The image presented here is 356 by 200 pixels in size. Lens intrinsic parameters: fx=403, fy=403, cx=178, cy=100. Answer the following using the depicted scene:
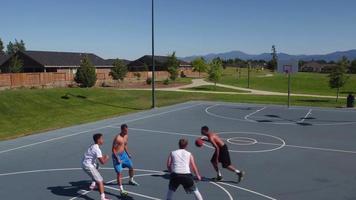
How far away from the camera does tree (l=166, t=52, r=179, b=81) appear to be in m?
63.2

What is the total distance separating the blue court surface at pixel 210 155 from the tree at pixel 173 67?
1369 inches

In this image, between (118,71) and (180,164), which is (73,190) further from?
(118,71)

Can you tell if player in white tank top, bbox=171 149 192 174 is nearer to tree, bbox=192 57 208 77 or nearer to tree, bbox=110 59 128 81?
tree, bbox=110 59 128 81

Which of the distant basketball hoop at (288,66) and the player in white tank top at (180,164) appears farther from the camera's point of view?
the distant basketball hoop at (288,66)

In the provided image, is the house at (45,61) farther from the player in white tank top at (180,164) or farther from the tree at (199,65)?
the player in white tank top at (180,164)

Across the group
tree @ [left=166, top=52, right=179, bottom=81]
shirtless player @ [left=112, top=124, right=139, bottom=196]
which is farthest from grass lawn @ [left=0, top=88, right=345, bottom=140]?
tree @ [left=166, top=52, right=179, bottom=81]

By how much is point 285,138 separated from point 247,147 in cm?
312

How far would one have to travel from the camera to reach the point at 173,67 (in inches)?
2515

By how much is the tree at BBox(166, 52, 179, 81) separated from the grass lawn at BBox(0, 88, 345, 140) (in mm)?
20803

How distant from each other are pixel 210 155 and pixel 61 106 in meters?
17.9

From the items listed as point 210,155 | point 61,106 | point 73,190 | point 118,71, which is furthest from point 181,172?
point 118,71

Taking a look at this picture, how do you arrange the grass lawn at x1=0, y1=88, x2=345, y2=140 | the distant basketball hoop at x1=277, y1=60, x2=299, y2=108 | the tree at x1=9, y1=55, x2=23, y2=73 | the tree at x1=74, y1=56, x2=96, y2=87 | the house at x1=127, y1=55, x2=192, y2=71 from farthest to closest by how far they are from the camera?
the house at x1=127, y1=55, x2=192, y2=71
the tree at x1=9, y1=55, x2=23, y2=73
the tree at x1=74, y1=56, x2=96, y2=87
the distant basketball hoop at x1=277, y1=60, x2=299, y2=108
the grass lawn at x1=0, y1=88, x2=345, y2=140

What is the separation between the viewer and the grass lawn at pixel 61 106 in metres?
24.5

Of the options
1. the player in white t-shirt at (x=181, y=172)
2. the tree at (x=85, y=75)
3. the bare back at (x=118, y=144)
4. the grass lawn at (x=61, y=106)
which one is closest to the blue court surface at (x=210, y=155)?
the bare back at (x=118, y=144)
